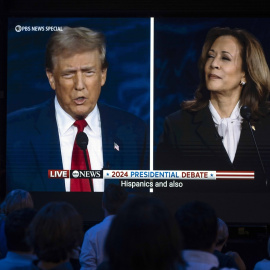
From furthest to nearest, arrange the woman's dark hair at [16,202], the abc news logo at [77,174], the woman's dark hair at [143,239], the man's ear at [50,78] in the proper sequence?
the man's ear at [50,78], the abc news logo at [77,174], the woman's dark hair at [16,202], the woman's dark hair at [143,239]

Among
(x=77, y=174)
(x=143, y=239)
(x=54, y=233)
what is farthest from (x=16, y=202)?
(x=143, y=239)

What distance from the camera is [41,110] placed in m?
5.80

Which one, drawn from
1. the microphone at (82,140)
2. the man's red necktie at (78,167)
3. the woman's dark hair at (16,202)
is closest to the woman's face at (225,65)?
the microphone at (82,140)

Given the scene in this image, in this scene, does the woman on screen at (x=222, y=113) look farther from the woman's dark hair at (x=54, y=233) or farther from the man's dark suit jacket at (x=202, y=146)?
the woman's dark hair at (x=54, y=233)

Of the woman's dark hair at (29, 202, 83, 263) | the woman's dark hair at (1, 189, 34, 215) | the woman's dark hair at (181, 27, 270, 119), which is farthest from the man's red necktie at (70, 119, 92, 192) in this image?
the woman's dark hair at (29, 202, 83, 263)

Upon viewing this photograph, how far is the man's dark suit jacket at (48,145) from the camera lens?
18.7 ft

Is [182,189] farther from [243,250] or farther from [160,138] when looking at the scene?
[243,250]

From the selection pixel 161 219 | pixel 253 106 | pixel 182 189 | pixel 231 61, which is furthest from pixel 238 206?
pixel 161 219

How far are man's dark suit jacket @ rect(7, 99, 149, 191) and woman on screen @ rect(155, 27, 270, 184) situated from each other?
0.28m

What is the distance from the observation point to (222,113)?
18.9ft

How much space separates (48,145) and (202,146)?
5.31ft

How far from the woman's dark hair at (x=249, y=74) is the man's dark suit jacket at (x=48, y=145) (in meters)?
0.63

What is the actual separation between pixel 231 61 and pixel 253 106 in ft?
1.72

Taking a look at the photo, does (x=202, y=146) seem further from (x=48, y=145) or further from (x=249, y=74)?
(x=48, y=145)
